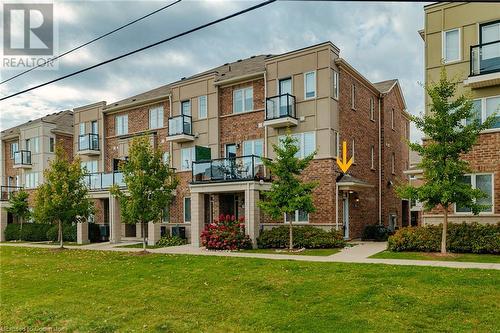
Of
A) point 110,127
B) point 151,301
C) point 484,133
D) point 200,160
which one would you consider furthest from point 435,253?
point 110,127

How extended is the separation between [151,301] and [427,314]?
21.0 feet

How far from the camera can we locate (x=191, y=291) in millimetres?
11312

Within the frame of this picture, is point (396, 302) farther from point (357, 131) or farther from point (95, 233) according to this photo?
point (95, 233)

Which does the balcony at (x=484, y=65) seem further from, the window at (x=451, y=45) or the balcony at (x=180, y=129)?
the balcony at (x=180, y=129)

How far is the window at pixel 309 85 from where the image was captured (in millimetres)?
21062

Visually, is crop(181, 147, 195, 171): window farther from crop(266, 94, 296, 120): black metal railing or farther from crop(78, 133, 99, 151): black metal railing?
crop(78, 133, 99, 151): black metal railing

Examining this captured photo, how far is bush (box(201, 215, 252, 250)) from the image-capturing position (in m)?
19.1

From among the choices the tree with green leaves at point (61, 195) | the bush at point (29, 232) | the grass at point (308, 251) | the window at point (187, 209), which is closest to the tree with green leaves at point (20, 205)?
the bush at point (29, 232)

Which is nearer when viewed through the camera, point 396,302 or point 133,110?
point 396,302

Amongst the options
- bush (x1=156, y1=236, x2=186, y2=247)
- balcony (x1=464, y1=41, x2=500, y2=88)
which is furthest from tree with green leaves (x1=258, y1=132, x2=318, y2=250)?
bush (x1=156, y1=236, x2=186, y2=247)

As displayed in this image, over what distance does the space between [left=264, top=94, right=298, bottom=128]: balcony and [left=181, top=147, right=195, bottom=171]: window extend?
6150mm

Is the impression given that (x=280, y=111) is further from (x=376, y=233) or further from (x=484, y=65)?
(x=484, y=65)

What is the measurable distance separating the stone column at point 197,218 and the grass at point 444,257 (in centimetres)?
926

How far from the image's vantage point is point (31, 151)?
3641 centimetres
